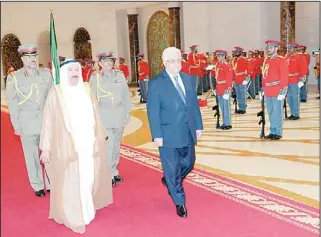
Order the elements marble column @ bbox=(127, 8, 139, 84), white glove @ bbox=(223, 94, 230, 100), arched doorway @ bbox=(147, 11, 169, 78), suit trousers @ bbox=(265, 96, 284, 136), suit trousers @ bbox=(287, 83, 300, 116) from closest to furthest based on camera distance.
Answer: suit trousers @ bbox=(265, 96, 284, 136) → white glove @ bbox=(223, 94, 230, 100) → suit trousers @ bbox=(287, 83, 300, 116) → arched doorway @ bbox=(147, 11, 169, 78) → marble column @ bbox=(127, 8, 139, 84)

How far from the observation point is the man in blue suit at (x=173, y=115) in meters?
3.70

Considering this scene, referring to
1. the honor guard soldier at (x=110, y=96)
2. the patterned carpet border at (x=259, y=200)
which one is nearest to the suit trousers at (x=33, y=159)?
the honor guard soldier at (x=110, y=96)

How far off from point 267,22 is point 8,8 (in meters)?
10.8

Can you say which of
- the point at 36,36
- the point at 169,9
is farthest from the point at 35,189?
the point at 36,36

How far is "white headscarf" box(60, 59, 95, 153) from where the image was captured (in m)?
3.61

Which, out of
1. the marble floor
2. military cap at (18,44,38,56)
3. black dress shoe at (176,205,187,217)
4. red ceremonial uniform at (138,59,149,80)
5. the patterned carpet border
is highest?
military cap at (18,44,38,56)

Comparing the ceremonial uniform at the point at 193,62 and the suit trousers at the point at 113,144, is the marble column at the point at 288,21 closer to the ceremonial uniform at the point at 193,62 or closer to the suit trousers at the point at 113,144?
the ceremonial uniform at the point at 193,62

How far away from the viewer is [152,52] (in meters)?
19.4

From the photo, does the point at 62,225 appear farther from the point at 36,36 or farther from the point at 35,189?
the point at 36,36

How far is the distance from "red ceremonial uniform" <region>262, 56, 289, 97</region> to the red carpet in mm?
2348

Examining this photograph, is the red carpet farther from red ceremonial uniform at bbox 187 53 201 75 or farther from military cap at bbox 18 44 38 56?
red ceremonial uniform at bbox 187 53 201 75

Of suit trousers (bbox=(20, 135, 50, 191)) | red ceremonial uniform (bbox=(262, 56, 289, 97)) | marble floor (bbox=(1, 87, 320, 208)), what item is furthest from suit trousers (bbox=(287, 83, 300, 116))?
suit trousers (bbox=(20, 135, 50, 191))

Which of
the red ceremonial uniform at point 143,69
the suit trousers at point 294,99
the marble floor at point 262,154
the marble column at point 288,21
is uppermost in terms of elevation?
the marble column at point 288,21

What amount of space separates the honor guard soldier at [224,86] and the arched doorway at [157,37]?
10.8 m
